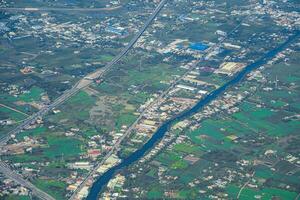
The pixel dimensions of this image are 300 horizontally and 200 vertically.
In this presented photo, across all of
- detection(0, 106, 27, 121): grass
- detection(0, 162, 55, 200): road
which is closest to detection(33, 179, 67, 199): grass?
detection(0, 162, 55, 200): road

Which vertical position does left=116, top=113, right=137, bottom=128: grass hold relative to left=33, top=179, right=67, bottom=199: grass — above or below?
below

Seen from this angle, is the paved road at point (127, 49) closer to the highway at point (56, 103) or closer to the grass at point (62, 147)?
the highway at point (56, 103)

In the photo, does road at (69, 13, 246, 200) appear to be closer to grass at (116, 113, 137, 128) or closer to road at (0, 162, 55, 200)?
grass at (116, 113, 137, 128)

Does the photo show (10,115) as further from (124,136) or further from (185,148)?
(185,148)

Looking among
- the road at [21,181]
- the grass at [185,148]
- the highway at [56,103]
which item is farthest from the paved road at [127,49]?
the grass at [185,148]

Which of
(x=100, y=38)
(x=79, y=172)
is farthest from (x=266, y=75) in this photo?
(x=79, y=172)
